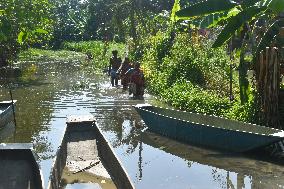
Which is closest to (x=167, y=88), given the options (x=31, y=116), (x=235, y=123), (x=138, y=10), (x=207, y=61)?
(x=207, y=61)

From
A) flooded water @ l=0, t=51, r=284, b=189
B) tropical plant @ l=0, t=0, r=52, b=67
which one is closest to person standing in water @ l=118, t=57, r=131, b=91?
flooded water @ l=0, t=51, r=284, b=189

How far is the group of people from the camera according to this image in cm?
1900

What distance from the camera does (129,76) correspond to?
2098 centimetres

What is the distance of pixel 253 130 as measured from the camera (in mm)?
11320

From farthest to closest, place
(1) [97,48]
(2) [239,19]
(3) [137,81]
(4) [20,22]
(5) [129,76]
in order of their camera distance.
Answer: (1) [97,48] < (5) [129,76] < (3) [137,81] < (4) [20,22] < (2) [239,19]

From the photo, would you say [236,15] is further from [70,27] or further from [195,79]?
[70,27]

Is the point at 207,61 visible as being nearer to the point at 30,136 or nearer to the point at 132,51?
the point at 30,136

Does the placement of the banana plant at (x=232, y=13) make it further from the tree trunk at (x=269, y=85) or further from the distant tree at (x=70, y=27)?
the distant tree at (x=70, y=27)

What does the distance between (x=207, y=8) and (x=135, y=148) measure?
4.39 metres

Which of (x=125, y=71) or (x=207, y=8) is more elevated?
(x=207, y=8)

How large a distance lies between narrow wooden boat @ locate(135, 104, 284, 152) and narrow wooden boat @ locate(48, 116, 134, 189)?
2253mm

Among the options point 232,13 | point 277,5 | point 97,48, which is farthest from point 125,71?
point 97,48

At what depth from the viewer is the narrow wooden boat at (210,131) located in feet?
34.6

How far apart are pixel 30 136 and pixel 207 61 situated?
30.9ft
